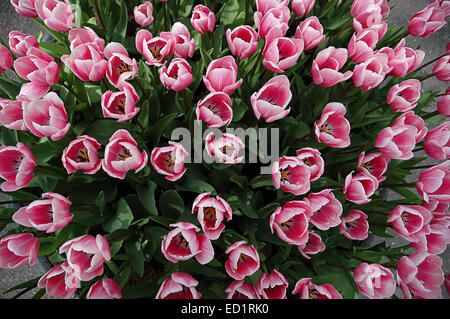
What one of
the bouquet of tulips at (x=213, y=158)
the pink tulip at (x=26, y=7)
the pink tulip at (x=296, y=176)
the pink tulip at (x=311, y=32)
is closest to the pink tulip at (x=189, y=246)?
the bouquet of tulips at (x=213, y=158)

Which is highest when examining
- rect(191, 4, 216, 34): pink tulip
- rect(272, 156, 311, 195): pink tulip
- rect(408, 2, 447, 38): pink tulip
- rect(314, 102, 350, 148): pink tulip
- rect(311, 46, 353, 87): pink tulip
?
rect(191, 4, 216, 34): pink tulip

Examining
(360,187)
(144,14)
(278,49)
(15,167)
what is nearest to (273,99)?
(278,49)

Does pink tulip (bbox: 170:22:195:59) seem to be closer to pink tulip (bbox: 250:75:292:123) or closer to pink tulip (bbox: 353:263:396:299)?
pink tulip (bbox: 250:75:292:123)

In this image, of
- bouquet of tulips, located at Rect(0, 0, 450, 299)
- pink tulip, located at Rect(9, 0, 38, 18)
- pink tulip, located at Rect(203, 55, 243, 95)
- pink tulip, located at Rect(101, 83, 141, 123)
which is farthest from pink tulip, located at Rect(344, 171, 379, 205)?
pink tulip, located at Rect(9, 0, 38, 18)

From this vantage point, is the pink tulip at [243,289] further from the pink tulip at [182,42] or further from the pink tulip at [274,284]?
the pink tulip at [182,42]

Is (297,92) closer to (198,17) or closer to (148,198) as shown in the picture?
(198,17)

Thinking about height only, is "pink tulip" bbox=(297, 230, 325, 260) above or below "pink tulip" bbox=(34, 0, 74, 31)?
below

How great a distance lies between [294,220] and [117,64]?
1.15 ft

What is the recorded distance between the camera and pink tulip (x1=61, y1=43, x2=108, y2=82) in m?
0.49

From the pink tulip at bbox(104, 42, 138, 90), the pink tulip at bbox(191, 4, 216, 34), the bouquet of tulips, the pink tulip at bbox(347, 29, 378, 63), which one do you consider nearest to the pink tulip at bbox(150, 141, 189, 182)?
the bouquet of tulips

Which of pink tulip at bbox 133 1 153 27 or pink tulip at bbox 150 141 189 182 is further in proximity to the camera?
pink tulip at bbox 133 1 153 27

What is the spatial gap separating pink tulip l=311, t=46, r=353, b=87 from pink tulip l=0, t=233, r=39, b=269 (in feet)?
1.58
